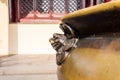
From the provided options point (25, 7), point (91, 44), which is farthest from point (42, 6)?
point (91, 44)

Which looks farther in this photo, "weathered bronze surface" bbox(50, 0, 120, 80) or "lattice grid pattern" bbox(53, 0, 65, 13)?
"lattice grid pattern" bbox(53, 0, 65, 13)

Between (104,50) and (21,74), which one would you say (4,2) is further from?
(104,50)

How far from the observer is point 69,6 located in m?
5.30

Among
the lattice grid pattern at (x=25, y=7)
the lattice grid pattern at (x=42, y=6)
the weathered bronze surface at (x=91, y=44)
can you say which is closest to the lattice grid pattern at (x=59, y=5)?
the lattice grid pattern at (x=42, y=6)

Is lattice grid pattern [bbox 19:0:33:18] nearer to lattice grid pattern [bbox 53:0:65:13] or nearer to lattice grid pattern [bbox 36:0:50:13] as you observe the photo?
lattice grid pattern [bbox 36:0:50:13]

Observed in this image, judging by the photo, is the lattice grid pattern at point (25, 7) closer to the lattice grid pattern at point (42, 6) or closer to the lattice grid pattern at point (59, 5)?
the lattice grid pattern at point (42, 6)

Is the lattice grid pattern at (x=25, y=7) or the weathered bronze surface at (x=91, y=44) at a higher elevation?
the weathered bronze surface at (x=91, y=44)

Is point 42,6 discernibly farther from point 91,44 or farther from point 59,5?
point 91,44

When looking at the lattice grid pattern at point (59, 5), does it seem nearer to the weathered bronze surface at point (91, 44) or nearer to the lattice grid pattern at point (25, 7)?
the lattice grid pattern at point (25, 7)

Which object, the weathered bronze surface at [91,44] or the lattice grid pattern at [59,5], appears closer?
the weathered bronze surface at [91,44]

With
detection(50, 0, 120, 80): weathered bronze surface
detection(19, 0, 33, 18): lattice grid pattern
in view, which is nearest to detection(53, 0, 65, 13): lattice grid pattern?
detection(19, 0, 33, 18): lattice grid pattern

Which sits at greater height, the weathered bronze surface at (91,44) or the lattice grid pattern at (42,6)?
the weathered bronze surface at (91,44)

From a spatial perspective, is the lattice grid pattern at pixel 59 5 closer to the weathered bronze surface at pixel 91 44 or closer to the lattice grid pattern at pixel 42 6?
the lattice grid pattern at pixel 42 6

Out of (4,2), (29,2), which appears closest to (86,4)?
(29,2)
